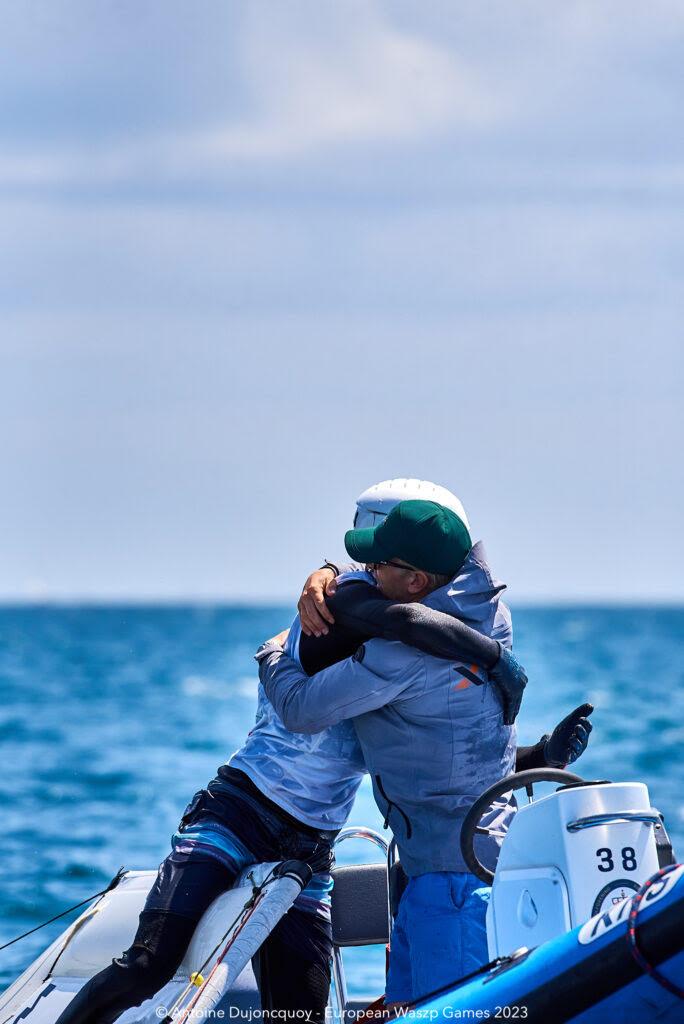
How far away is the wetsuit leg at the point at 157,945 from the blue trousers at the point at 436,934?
1.41ft

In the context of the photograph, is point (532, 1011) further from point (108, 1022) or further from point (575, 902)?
point (108, 1022)

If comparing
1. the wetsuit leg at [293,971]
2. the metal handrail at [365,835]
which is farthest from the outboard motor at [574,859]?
the metal handrail at [365,835]

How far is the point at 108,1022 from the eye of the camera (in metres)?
3.60

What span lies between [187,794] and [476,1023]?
1326cm

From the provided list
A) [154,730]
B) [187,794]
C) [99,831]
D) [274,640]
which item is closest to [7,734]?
[154,730]

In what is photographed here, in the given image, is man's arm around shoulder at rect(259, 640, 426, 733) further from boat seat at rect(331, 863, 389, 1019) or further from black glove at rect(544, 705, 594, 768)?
boat seat at rect(331, 863, 389, 1019)

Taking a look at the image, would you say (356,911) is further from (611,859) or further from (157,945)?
(611,859)

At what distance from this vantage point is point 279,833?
3730 mm

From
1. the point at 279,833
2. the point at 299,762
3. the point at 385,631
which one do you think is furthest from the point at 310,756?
the point at 385,631

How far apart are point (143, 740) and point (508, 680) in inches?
760

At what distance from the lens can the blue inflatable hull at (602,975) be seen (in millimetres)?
2566

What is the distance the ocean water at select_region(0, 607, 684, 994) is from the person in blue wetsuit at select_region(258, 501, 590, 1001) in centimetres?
337

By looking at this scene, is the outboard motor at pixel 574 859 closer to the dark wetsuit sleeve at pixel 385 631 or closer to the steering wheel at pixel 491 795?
the steering wheel at pixel 491 795

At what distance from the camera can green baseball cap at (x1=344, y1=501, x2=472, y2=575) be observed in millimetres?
3463
